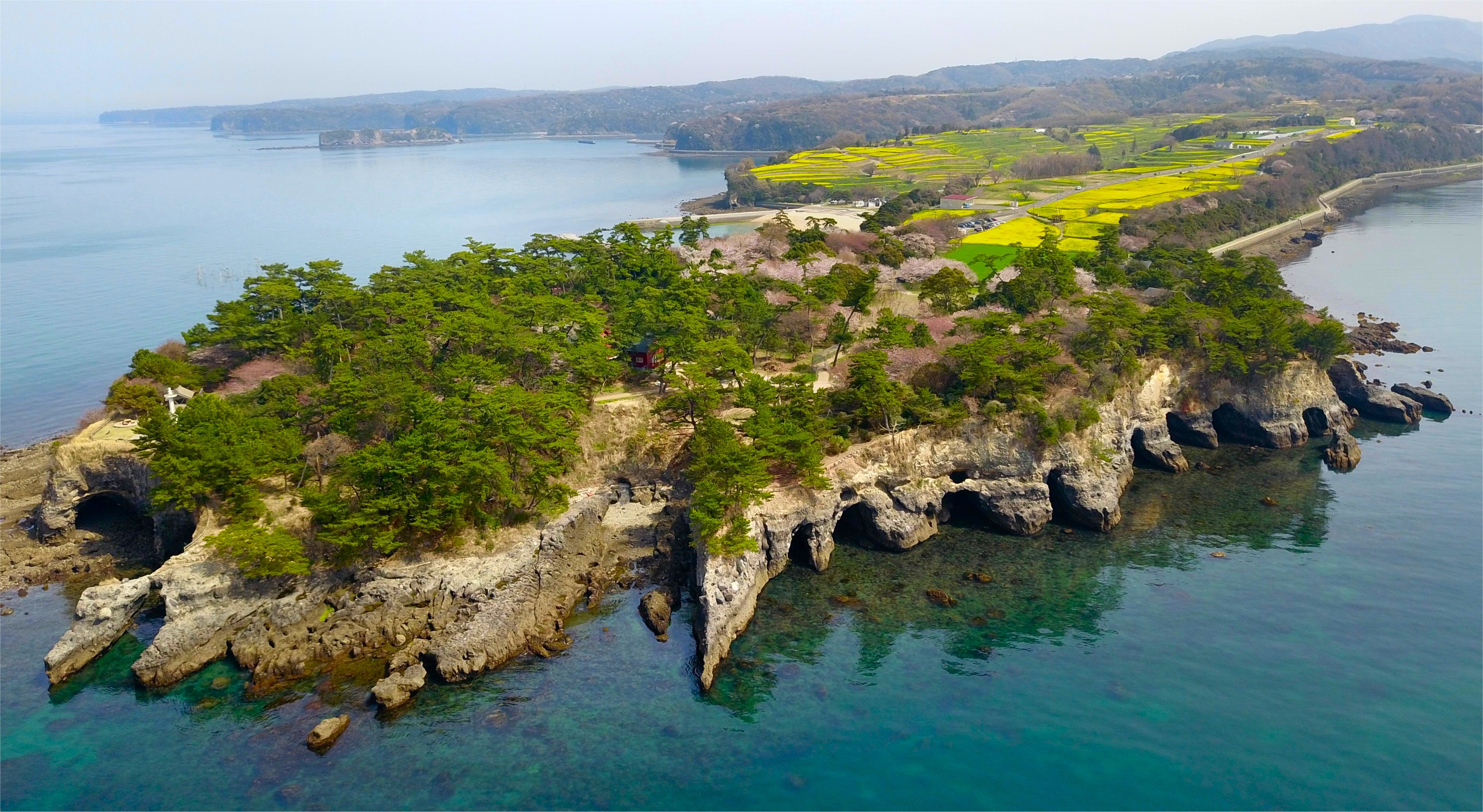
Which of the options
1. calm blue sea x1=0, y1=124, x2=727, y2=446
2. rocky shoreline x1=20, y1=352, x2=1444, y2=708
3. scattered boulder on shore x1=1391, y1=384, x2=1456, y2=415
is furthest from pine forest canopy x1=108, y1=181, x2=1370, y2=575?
calm blue sea x1=0, y1=124, x2=727, y2=446

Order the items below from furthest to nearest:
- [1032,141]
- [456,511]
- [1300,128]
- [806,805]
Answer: [1032,141], [1300,128], [456,511], [806,805]

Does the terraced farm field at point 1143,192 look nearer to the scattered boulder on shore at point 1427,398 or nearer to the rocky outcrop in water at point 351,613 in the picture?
the scattered boulder on shore at point 1427,398

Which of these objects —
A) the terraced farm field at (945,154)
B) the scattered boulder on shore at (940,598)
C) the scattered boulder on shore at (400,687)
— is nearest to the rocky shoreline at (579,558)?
the scattered boulder on shore at (400,687)

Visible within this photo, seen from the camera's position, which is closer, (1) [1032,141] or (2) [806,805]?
(2) [806,805]

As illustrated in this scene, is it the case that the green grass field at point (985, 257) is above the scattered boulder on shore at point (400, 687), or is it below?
above

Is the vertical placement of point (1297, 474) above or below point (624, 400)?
below

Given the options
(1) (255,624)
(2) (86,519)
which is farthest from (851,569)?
(2) (86,519)

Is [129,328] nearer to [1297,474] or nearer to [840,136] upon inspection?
[1297,474]
